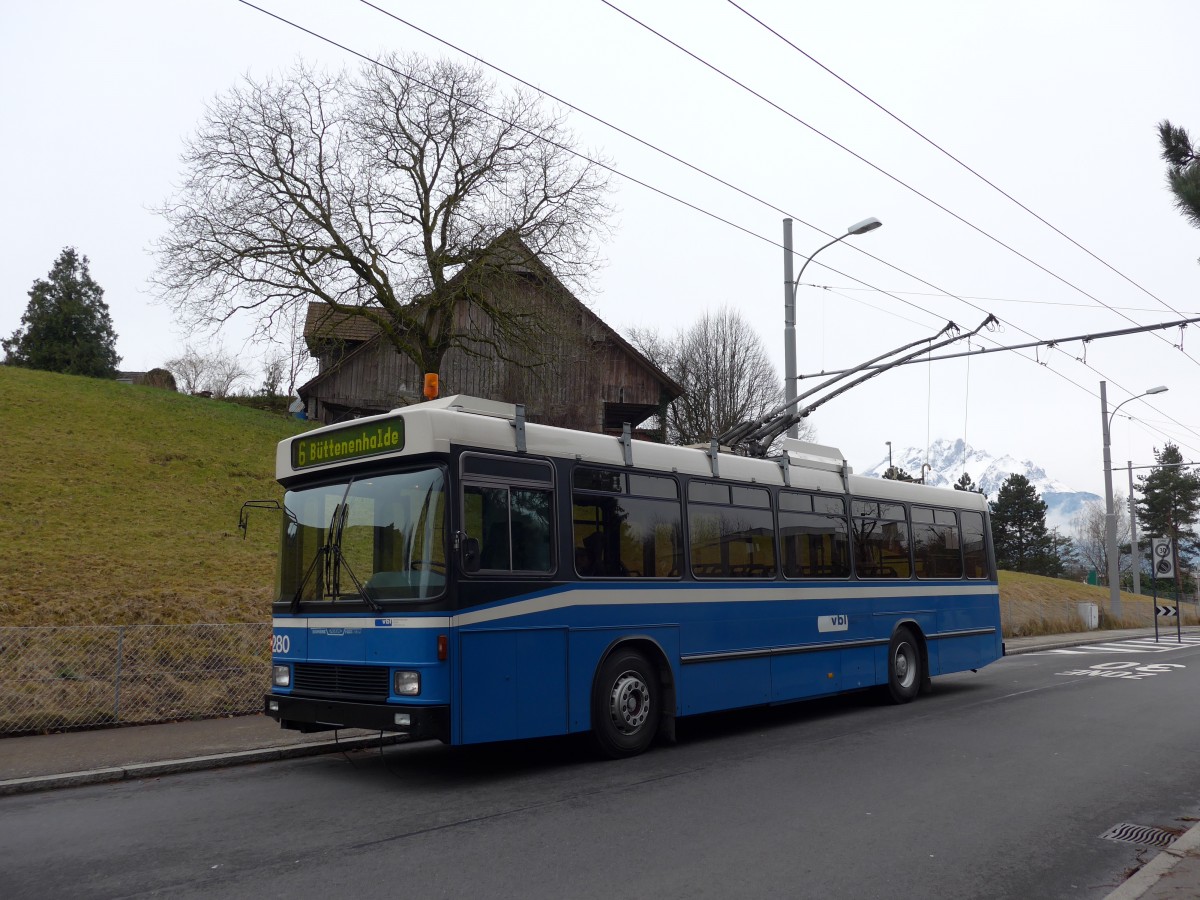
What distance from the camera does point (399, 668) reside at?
7.78m

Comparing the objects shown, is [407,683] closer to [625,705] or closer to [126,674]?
[625,705]

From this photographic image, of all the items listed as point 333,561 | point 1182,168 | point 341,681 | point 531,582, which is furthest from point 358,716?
point 1182,168

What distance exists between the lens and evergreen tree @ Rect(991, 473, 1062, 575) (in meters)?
76.4

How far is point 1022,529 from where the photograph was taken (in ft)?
254

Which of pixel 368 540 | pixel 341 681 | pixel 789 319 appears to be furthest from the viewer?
pixel 789 319

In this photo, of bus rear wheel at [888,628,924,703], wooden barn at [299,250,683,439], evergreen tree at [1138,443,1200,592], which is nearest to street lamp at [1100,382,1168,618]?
wooden barn at [299,250,683,439]

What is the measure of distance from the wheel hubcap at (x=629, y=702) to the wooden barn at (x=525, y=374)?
731 inches

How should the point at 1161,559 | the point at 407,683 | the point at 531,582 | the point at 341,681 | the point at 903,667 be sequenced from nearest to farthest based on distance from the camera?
the point at 407,683
the point at 341,681
the point at 531,582
the point at 903,667
the point at 1161,559

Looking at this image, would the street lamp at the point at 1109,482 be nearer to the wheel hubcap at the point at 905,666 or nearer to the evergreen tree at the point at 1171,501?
the wheel hubcap at the point at 905,666

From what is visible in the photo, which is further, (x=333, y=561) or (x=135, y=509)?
(x=135, y=509)

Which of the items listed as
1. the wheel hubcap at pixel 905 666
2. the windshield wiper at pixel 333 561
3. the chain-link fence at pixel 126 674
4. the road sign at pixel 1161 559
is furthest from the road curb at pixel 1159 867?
the road sign at pixel 1161 559

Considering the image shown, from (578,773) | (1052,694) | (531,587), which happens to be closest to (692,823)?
(578,773)

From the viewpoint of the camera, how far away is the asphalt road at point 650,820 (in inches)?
213

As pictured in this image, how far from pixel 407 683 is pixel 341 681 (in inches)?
30.8
